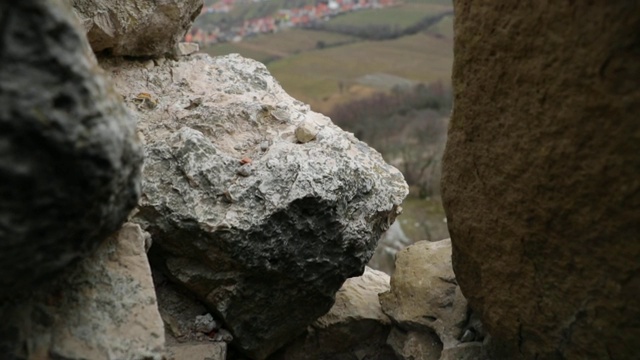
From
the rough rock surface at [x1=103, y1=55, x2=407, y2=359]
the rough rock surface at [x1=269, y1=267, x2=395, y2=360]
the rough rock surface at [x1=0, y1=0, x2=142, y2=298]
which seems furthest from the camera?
the rough rock surface at [x1=269, y1=267, x2=395, y2=360]

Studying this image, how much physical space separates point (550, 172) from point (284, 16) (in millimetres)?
40221

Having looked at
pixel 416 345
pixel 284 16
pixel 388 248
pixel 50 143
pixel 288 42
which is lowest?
pixel 288 42

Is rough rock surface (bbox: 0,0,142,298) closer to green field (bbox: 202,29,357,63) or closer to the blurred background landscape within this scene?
the blurred background landscape

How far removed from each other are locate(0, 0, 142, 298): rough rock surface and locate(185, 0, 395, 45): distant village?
1254 inches

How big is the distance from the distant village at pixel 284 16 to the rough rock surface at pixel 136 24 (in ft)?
97.2

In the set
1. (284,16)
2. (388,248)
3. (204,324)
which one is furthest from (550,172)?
(284,16)

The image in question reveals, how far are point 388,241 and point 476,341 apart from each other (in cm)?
1494

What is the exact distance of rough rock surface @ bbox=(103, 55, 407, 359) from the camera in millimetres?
3205

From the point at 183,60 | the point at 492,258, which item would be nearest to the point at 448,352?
the point at 492,258

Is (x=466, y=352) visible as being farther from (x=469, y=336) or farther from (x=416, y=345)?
(x=416, y=345)

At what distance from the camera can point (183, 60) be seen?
4230 millimetres

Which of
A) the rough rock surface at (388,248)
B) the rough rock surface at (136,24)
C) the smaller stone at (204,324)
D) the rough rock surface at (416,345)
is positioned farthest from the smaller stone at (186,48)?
the rough rock surface at (388,248)

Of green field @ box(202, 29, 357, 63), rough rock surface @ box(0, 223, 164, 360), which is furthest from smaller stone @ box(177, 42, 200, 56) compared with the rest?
green field @ box(202, 29, 357, 63)

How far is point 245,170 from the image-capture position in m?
3.32
